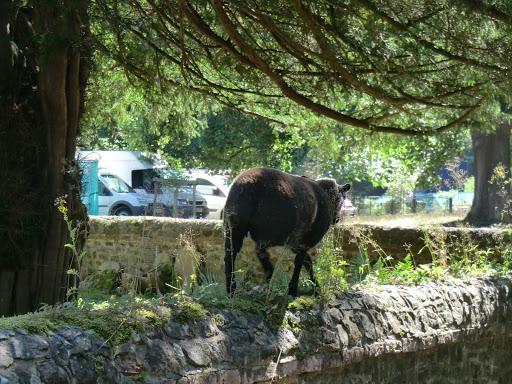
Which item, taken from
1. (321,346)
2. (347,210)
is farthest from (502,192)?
(321,346)

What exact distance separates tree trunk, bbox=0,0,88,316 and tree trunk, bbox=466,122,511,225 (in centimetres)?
1471

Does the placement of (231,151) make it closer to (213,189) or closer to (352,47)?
(213,189)

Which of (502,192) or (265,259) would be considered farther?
(502,192)

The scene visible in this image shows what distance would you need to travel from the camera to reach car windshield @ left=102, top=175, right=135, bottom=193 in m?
25.5

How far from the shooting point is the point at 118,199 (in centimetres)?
2497

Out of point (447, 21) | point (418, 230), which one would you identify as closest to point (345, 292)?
point (447, 21)

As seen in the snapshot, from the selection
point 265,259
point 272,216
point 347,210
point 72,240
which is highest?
point 347,210

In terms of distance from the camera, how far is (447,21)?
246 inches

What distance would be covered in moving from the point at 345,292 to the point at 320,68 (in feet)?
8.19

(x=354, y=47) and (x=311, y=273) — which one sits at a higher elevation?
(x=354, y=47)

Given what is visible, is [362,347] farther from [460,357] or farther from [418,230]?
[418,230]

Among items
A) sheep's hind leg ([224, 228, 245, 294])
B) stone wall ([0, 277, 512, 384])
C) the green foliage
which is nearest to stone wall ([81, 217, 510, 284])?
stone wall ([0, 277, 512, 384])

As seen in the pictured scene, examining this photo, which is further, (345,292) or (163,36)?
(163,36)

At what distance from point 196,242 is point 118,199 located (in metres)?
14.0
